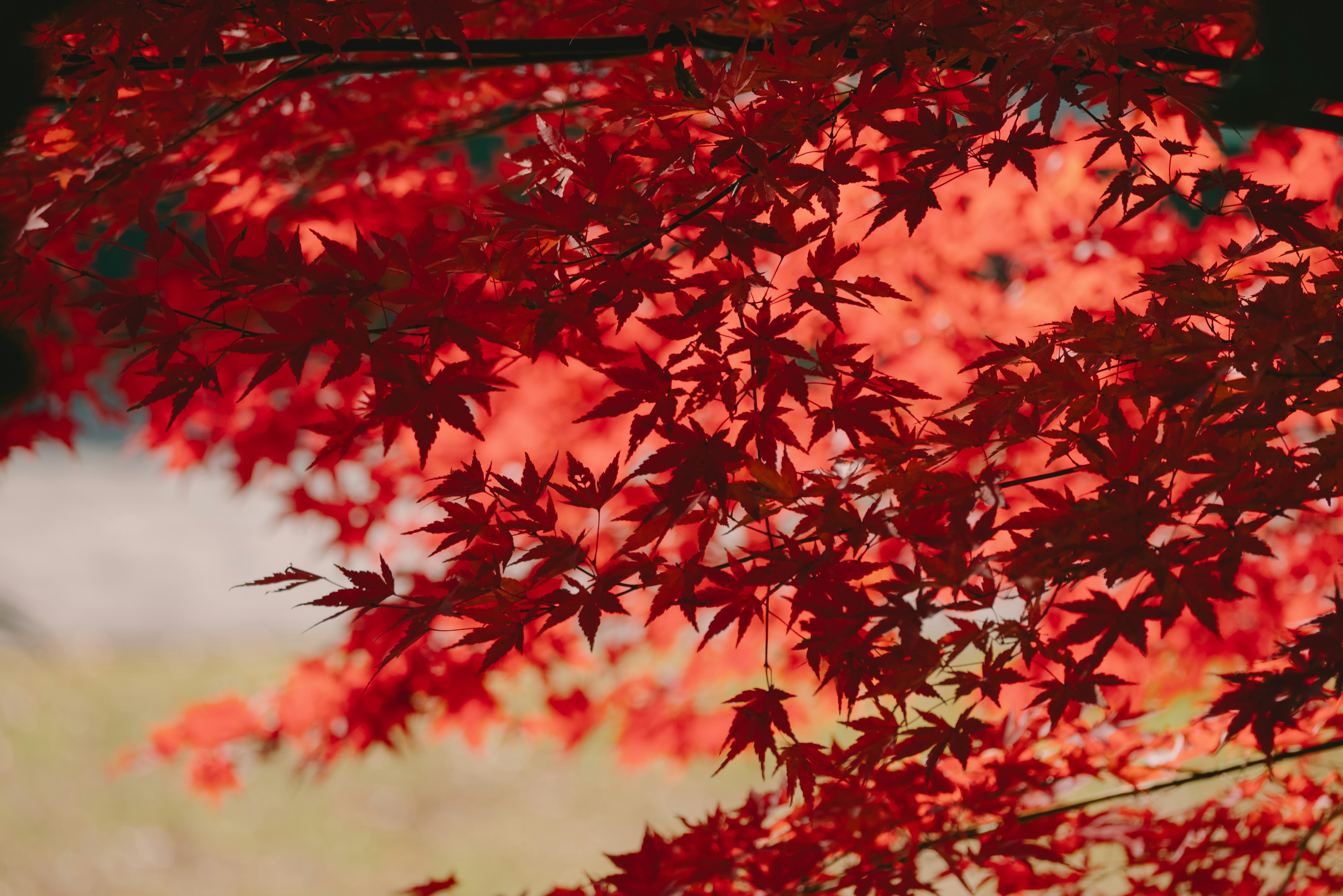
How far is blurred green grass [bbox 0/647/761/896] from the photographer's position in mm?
5883

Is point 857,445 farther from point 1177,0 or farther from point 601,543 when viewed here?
point 601,543

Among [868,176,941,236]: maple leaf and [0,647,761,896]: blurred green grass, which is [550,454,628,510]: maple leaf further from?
[0,647,761,896]: blurred green grass

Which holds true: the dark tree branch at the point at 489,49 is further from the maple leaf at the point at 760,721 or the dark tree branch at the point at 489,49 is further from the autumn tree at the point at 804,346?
the maple leaf at the point at 760,721

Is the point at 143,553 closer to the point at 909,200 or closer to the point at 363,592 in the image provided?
the point at 363,592

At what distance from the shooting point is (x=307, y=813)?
6516 mm

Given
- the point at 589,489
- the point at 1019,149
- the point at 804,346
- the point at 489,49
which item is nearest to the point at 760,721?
the point at 589,489

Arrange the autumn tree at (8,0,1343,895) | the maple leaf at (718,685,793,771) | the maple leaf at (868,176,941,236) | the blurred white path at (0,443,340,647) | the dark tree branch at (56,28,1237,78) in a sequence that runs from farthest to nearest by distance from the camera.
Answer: the blurred white path at (0,443,340,647)
the dark tree branch at (56,28,1237,78)
the maple leaf at (718,685,793,771)
the maple leaf at (868,176,941,236)
the autumn tree at (8,0,1343,895)

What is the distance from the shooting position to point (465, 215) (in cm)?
171

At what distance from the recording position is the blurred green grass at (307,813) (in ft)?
19.3

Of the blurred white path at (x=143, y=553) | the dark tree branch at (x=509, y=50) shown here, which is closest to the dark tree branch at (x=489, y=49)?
the dark tree branch at (x=509, y=50)

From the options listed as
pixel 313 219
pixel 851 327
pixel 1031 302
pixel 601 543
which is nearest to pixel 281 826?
pixel 601 543

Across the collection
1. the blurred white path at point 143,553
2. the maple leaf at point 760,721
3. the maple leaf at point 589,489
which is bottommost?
the maple leaf at point 760,721

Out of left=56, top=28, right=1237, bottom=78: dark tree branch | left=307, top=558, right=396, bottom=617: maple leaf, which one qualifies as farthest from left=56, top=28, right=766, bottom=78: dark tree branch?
left=307, top=558, right=396, bottom=617: maple leaf

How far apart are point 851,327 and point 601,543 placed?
133 cm
